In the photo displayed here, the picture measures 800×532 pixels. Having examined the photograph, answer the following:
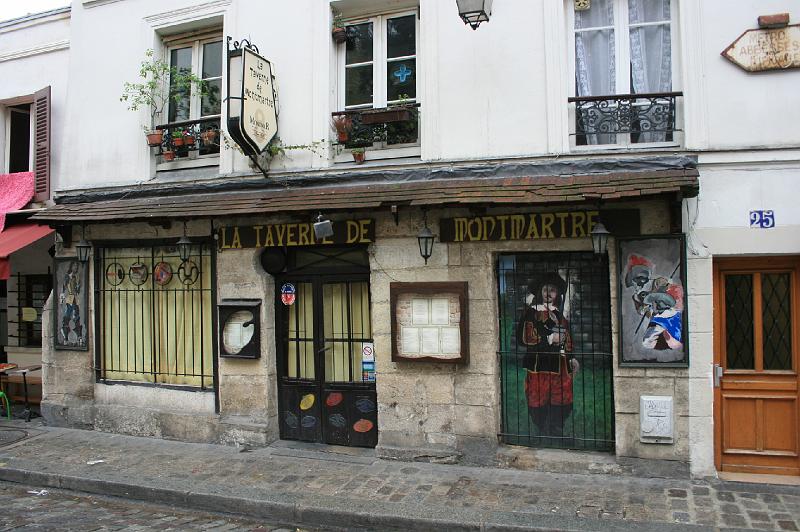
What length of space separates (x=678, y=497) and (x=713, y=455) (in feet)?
2.51

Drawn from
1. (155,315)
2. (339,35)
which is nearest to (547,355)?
(339,35)

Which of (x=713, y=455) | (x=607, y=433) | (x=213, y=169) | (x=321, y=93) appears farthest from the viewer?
(x=213, y=169)

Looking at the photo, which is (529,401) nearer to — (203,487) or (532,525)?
(532,525)

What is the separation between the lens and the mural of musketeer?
268 inches

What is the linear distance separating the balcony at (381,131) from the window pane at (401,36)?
748 mm

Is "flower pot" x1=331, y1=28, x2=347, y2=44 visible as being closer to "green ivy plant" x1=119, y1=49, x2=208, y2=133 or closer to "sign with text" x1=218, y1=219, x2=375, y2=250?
"green ivy plant" x1=119, y1=49, x2=208, y2=133

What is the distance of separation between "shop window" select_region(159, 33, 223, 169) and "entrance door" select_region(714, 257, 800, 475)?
650 cm

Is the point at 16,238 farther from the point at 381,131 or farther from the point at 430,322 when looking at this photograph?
the point at 430,322

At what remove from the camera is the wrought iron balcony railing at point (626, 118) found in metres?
6.58

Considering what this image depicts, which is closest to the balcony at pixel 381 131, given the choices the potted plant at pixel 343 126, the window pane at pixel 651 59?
the potted plant at pixel 343 126

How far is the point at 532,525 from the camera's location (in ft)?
17.4

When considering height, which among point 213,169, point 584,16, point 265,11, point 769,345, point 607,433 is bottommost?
point 607,433

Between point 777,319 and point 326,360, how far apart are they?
5099 millimetres

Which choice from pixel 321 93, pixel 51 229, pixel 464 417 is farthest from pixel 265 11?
pixel 464 417
